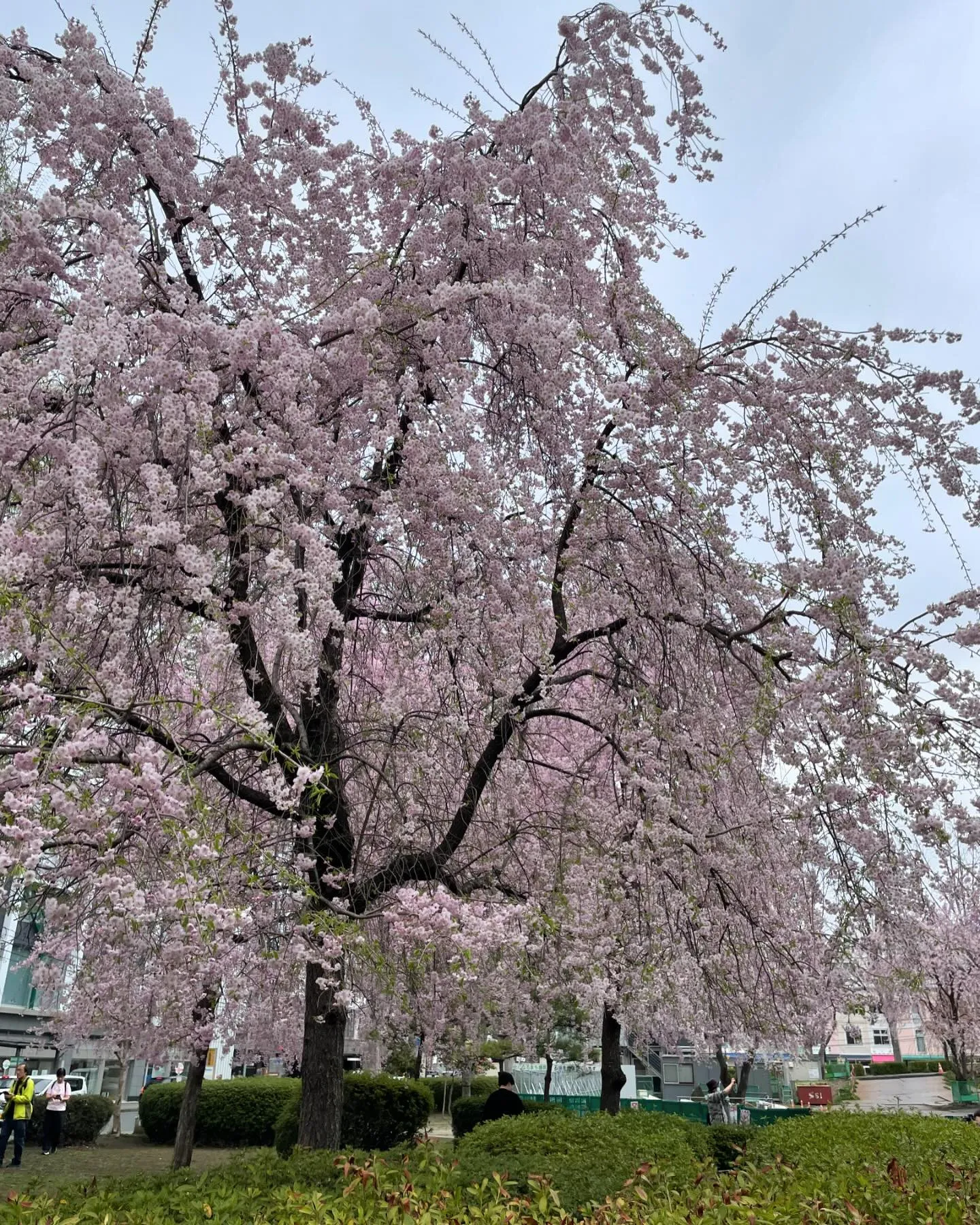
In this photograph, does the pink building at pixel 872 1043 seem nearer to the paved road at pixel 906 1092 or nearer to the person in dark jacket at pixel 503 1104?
the paved road at pixel 906 1092

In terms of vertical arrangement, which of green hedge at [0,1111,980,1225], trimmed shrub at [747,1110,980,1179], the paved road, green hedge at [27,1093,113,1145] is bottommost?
the paved road

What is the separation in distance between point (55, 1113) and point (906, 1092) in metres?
32.1

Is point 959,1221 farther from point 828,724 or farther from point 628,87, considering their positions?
point 628,87

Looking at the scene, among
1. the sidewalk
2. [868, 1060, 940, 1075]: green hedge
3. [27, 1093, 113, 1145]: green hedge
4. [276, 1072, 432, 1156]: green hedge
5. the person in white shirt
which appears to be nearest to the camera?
[276, 1072, 432, 1156]: green hedge

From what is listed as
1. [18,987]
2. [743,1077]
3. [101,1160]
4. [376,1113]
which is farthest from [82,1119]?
[743,1077]

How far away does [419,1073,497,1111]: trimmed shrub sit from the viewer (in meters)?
21.8

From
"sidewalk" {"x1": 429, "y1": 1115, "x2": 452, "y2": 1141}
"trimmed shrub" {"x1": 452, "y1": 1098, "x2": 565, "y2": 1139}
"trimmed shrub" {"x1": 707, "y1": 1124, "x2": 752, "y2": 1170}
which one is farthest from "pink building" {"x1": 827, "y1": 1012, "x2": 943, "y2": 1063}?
"trimmed shrub" {"x1": 707, "y1": 1124, "x2": 752, "y2": 1170}

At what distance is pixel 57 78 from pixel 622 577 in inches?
192

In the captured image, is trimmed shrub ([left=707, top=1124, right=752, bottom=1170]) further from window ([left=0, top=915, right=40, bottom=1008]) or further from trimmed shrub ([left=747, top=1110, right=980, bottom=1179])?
window ([left=0, top=915, right=40, bottom=1008])

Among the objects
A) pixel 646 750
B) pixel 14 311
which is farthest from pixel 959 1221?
pixel 14 311

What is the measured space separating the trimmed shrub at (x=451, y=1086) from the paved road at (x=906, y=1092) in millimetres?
10670

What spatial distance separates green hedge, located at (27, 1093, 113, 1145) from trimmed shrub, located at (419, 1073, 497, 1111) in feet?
23.7

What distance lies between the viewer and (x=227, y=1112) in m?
15.5

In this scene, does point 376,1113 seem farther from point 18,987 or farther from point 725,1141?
point 18,987
